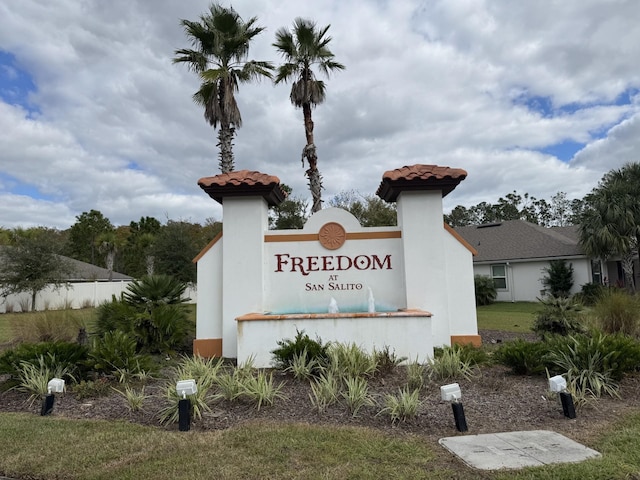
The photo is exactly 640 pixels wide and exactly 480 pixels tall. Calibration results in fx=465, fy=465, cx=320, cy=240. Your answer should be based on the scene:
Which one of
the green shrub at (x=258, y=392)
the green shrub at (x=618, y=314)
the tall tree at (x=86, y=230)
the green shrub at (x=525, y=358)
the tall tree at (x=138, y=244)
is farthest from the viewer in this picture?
the tall tree at (x=86, y=230)

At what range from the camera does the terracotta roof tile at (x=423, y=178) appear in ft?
29.5

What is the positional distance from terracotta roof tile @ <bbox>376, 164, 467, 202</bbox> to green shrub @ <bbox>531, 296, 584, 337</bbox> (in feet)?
10.1

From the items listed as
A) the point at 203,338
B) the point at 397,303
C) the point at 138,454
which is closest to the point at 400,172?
the point at 397,303

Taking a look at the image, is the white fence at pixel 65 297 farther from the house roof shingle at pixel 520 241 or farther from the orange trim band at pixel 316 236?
the house roof shingle at pixel 520 241

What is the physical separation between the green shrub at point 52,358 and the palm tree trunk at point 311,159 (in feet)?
46.7

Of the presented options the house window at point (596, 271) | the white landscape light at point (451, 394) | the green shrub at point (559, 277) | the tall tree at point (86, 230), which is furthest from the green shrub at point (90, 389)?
the tall tree at point (86, 230)

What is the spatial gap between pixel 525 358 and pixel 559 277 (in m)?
18.9

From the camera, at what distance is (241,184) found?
29.7 ft

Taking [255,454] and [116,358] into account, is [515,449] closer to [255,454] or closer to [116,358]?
[255,454]

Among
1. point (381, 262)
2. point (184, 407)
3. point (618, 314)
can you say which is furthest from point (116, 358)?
point (618, 314)

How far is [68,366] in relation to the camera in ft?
22.5

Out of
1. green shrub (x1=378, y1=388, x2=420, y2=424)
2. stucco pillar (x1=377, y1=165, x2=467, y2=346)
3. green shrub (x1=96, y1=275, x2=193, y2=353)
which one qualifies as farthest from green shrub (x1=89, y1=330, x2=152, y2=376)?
stucco pillar (x1=377, y1=165, x2=467, y2=346)

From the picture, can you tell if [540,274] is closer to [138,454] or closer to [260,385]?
[260,385]

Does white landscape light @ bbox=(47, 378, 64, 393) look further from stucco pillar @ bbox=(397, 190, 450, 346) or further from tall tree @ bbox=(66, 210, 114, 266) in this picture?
tall tree @ bbox=(66, 210, 114, 266)
